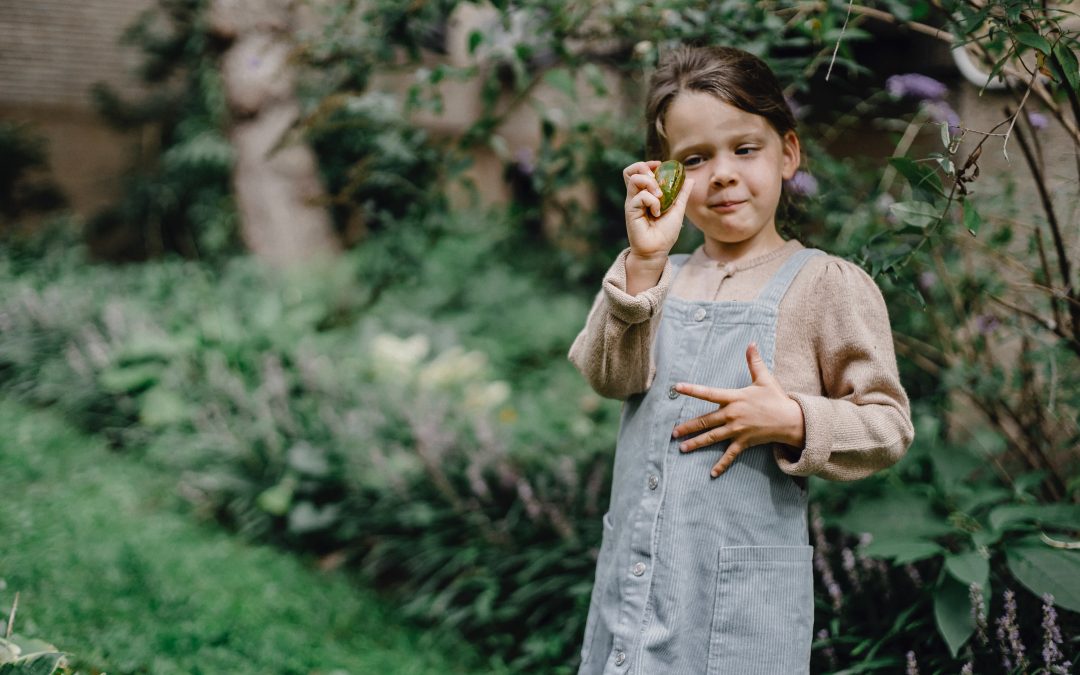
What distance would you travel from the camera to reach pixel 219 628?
2572 millimetres

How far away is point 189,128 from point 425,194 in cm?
580

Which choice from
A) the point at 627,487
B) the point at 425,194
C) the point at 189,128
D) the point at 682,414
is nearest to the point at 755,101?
the point at 682,414

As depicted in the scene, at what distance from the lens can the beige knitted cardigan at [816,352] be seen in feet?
4.57

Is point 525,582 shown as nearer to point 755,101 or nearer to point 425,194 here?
point 425,194

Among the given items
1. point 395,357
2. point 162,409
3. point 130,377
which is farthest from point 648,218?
point 130,377

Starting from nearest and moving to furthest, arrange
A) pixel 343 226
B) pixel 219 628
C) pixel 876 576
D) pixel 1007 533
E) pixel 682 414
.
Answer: pixel 682 414 < pixel 1007 533 < pixel 876 576 < pixel 219 628 < pixel 343 226

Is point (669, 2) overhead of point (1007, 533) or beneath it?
overhead

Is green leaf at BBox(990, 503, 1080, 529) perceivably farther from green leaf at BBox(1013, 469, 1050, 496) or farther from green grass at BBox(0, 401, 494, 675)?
green grass at BBox(0, 401, 494, 675)

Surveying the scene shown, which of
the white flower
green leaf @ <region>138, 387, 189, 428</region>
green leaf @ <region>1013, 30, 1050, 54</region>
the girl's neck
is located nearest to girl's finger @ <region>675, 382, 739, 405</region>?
the girl's neck

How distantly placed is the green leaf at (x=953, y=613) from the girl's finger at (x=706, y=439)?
926 mm

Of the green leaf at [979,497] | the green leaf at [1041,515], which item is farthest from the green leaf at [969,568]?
the green leaf at [979,497]

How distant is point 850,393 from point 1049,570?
89 centimetres

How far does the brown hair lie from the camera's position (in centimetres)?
151

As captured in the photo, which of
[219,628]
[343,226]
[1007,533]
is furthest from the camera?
[343,226]
